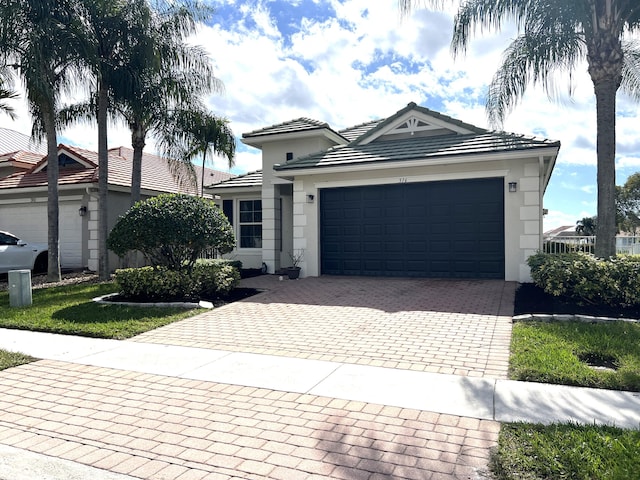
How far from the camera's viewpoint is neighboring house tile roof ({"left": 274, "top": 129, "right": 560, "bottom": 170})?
11.8 metres

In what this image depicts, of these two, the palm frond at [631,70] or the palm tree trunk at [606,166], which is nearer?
the palm tree trunk at [606,166]

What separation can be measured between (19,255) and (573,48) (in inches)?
690

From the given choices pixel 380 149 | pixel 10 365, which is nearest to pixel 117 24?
pixel 380 149

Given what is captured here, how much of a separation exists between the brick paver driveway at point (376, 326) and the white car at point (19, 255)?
367 inches

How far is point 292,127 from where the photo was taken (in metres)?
16.0

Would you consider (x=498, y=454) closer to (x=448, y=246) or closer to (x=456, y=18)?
(x=448, y=246)

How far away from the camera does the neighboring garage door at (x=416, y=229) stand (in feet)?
40.5

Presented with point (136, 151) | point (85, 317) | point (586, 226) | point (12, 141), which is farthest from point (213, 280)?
point (586, 226)

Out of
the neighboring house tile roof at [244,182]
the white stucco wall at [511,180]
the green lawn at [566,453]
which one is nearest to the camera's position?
the green lawn at [566,453]

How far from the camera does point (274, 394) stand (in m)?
4.88

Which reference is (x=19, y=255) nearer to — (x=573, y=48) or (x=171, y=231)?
(x=171, y=231)

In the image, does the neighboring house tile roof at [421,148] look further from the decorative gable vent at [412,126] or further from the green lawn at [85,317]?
the green lawn at [85,317]

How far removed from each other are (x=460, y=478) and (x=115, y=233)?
9467 mm

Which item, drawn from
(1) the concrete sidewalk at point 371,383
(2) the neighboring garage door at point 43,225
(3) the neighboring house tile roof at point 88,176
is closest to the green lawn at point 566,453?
(1) the concrete sidewalk at point 371,383
